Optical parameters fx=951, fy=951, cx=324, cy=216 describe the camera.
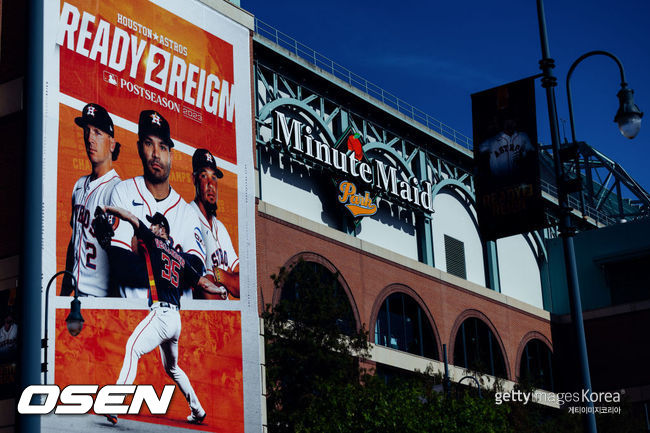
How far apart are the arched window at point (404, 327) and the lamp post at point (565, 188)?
27.8 metres

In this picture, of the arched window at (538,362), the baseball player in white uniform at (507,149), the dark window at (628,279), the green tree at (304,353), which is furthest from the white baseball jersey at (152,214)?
the dark window at (628,279)

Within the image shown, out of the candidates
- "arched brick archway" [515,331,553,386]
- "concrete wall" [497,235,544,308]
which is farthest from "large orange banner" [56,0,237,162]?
"arched brick archway" [515,331,553,386]

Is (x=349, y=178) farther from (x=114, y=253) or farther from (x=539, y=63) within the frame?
(x=539, y=63)

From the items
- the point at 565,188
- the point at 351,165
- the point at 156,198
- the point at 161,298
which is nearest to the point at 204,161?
the point at 156,198

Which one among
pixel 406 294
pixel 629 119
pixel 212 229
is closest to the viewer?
pixel 629 119

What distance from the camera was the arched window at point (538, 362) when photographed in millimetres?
57969

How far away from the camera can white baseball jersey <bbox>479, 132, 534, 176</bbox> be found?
18375 mm

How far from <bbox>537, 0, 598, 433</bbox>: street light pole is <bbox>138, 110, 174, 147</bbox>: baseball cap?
14523 millimetres

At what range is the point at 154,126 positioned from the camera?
3047cm

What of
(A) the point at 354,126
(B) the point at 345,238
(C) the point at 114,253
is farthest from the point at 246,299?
(A) the point at 354,126

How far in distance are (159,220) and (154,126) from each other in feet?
10.1

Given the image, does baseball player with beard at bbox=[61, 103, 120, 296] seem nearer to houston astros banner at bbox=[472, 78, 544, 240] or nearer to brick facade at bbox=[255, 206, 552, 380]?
brick facade at bbox=[255, 206, 552, 380]

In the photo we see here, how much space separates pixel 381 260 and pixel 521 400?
9.70 m

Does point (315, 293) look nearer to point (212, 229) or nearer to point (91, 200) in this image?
point (212, 229)
